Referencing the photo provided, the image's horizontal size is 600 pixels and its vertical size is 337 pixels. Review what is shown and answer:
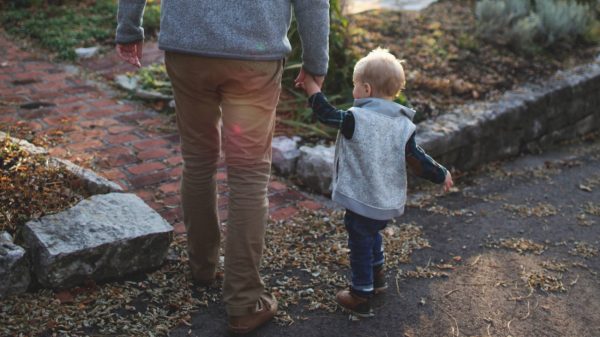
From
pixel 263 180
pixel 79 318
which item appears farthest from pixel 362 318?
pixel 79 318

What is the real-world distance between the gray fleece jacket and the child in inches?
9.3

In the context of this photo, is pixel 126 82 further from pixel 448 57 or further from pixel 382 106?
pixel 382 106

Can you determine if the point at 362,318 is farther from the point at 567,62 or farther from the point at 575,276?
the point at 567,62

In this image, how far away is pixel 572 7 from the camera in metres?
6.24

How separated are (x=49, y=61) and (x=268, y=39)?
12.3 feet

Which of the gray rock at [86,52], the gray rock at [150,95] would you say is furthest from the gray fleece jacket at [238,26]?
the gray rock at [86,52]

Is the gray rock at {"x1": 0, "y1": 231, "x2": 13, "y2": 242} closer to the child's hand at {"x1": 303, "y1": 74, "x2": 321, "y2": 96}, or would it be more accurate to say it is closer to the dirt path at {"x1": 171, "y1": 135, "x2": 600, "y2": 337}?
the dirt path at {"x1": 171, "y1": 135, "x2": 600, "y2": 337}

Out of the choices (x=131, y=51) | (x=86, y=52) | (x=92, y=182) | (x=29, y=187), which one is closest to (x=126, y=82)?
(x=86, y=52)

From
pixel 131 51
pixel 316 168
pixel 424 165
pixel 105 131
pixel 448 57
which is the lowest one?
pixel 316 168

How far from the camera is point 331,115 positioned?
2482 mm

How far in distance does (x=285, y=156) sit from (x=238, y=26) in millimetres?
1964

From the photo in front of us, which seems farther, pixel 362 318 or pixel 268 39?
pixel 362 318

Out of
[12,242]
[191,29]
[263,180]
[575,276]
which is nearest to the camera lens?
[191,29]

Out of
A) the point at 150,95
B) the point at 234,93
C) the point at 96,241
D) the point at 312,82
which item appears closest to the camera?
the point at 234,93
